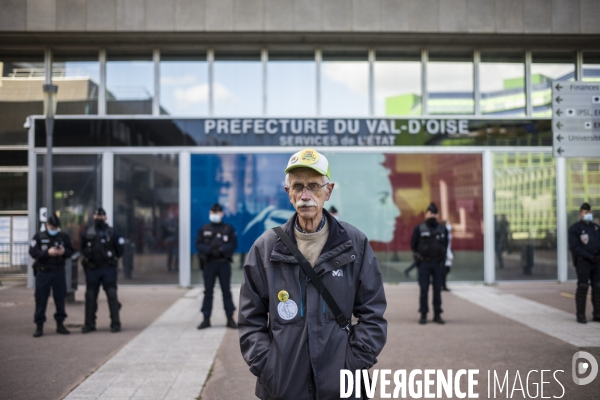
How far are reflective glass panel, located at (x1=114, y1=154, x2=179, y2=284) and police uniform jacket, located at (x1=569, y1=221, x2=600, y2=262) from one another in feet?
34.3

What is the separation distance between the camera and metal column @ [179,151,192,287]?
55.1 ft

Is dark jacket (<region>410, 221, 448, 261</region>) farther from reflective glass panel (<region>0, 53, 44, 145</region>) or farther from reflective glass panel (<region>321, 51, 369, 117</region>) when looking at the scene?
reflective glass panel (<region>0, 53, 44, 145</region>)

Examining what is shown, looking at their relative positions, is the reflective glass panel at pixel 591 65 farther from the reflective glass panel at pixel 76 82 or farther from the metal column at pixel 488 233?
the reflective glass panel at pixel 76 82

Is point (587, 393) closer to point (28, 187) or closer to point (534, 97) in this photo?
point (534, 97)

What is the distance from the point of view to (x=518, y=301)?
13.5 metres

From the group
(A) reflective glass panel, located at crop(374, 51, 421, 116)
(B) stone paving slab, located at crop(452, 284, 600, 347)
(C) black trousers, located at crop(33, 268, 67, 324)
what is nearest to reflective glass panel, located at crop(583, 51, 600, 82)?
(A) reflective glass panel, located at crop(374, 51, 421, 116)

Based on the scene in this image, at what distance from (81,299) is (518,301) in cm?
1041

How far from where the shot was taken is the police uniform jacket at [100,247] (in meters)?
10.2

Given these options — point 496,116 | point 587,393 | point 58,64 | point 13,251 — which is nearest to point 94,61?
point 58,64

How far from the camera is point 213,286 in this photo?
10.6 meters

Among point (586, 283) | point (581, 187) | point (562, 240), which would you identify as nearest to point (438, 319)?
point (586, 283)

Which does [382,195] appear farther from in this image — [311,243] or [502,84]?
[311,243]

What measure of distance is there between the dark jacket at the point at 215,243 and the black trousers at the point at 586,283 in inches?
246

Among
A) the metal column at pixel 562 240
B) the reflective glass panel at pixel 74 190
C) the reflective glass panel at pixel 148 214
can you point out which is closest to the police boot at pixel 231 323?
the reflective glass panel at pixel 148 214
